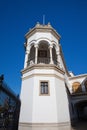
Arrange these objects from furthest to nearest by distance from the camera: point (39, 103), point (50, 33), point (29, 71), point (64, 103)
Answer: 1. point (50, 33)
2. point (29, 71)
3. point (64, 103)
4. point (39, 103)

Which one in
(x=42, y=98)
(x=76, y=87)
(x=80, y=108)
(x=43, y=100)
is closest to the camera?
(x=43, y=100)

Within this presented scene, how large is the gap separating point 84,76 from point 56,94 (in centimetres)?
1445

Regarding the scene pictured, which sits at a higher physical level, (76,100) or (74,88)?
(74,88)

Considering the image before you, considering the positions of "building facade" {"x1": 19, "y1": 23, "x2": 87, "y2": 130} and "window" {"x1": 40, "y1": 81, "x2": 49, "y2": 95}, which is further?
"window" {"x1": 40, "y1": 81, "x2": 49, "y2": 95}

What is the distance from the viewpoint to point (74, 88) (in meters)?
24.3

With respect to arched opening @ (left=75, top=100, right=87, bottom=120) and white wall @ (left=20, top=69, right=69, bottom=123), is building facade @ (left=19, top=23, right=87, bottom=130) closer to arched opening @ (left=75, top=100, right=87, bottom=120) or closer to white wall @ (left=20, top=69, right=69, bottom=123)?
white wall @ (left=20, top=69, right=69, bottom=123)

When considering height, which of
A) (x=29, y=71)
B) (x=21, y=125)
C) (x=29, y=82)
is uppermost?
(x=29, y=71)

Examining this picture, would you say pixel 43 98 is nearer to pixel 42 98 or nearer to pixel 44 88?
pixel 42 98

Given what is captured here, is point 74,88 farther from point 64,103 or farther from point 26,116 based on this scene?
point 26,116

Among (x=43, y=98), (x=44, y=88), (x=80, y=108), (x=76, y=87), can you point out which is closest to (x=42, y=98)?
(x=43, y=98)

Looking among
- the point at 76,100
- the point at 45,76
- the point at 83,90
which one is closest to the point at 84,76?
the point at 83,90

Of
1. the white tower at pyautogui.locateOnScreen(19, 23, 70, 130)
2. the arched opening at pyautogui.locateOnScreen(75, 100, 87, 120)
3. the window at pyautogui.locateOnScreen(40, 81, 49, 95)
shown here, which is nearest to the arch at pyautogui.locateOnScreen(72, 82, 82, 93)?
the arched opening at pyautogui.locateOnScreen(75, 100, 87, 120)

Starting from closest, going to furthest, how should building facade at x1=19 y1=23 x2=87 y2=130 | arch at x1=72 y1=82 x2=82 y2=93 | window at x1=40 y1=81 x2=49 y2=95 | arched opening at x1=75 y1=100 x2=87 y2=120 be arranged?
building facade at x1=19 y1=23 x2=87 y2=130
window at x1=40 y1=81 x2=49 y2=95
arched opening at x1=75 y1=100 x2=87 y2=120
arch at x1=72 y1=82 x2=82 y2=93

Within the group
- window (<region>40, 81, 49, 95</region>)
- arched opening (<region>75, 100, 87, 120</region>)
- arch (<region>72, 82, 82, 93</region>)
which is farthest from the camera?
arch (<region>72, 82, 82, 93</region>)
